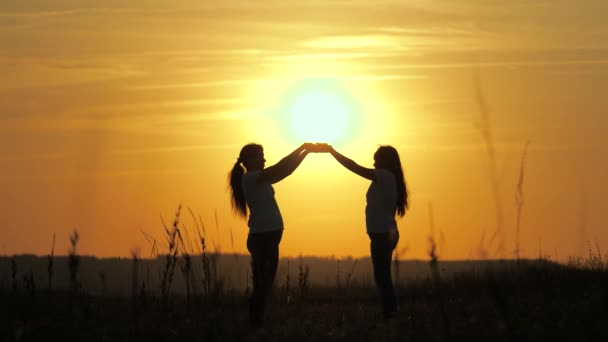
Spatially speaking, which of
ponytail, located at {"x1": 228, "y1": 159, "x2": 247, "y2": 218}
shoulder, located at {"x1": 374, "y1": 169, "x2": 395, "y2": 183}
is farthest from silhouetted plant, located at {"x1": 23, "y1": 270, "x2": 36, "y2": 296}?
shoulder, located at {"x1": 374, "y1": 169, "x2": 395, "y2": 183}

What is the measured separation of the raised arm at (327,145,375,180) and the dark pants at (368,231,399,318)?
76cm

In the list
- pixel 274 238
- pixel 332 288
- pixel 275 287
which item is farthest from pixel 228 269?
pixel 332 288

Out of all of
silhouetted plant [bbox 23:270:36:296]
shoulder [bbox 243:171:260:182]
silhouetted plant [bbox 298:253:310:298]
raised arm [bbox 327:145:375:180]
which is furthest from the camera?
silhouetted plant [bbox 298:253:310:298]

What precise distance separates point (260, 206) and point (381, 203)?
1.66 m

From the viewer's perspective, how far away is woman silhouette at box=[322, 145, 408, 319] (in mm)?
12469

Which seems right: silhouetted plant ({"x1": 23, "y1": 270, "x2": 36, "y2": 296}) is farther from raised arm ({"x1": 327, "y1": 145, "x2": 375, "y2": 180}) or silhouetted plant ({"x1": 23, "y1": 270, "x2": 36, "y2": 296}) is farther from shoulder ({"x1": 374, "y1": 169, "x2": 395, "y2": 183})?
shoulder ({"x1": 374, "y1": 169, "x2": 395, "y2": 183})

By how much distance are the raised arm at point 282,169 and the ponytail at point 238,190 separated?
390 millimetres

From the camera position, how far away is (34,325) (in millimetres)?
11484

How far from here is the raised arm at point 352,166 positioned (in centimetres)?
1259

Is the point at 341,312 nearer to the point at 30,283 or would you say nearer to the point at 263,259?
the point at 263,259

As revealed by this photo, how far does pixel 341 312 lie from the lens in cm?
1386

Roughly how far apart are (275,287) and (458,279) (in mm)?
3492

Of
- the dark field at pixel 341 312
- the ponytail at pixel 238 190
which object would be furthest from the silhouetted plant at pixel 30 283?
the ponytail at pixel 238 190

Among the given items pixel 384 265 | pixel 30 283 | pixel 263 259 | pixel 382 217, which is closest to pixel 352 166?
pixel 382 217
